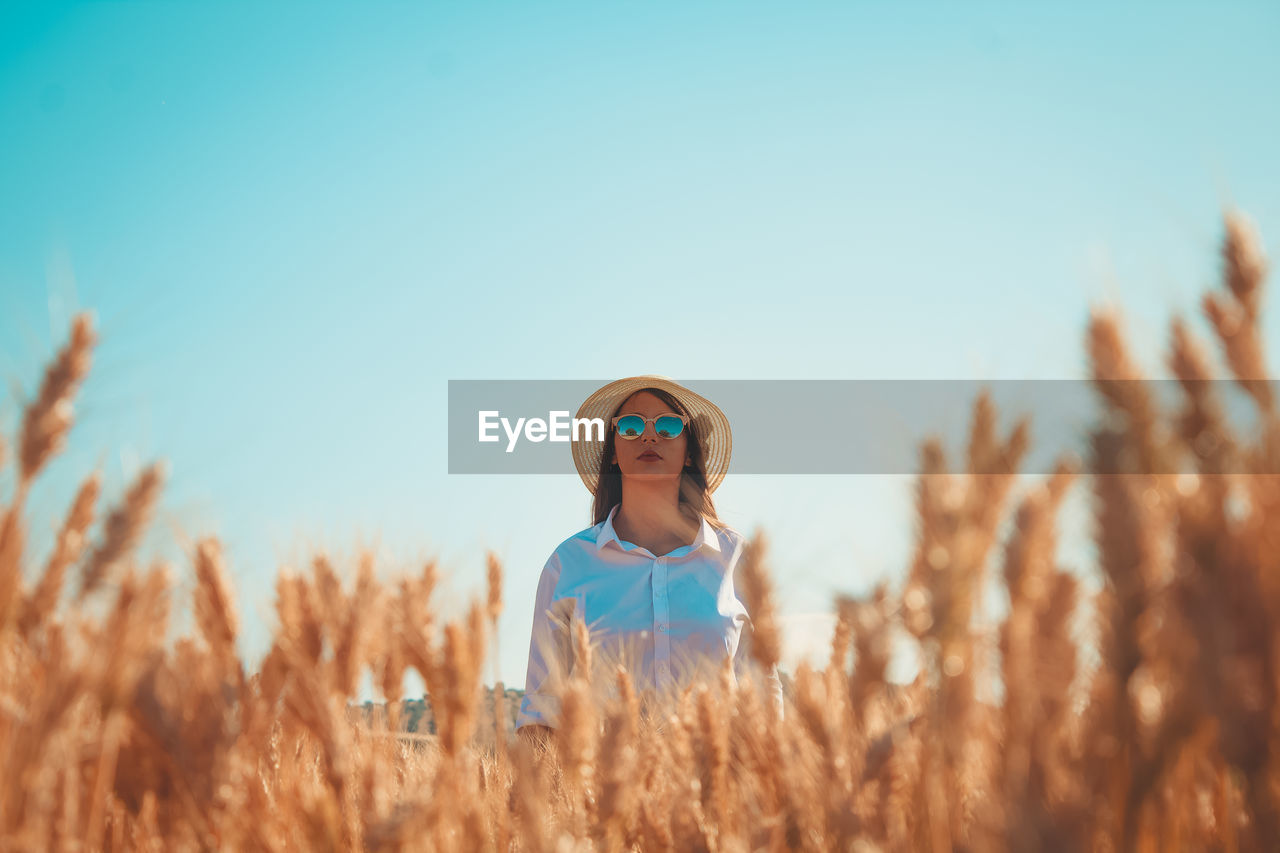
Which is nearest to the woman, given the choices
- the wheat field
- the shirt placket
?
the shirt placket

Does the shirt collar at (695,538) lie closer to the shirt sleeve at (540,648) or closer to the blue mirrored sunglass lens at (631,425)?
the shirt sleeve at (540,648)

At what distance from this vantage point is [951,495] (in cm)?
→ 110

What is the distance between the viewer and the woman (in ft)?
14.8

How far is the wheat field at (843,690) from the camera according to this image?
87 centimetres

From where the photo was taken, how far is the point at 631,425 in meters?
4.98

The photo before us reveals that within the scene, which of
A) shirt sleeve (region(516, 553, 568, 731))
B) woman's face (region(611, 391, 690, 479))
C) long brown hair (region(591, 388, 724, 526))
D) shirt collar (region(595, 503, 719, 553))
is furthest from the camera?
long brown hair (region(591, 388, 724, 526))

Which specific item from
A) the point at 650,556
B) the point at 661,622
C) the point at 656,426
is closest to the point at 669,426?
the point at 656,426

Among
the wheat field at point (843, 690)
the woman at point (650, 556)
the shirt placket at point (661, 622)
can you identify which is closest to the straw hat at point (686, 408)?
the woman at point (650, 556)

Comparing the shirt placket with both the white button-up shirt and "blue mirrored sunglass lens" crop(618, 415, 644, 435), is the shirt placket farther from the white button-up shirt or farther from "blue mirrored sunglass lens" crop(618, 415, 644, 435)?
"blue mirrored sunglass lens" crop(618, 415, 644, 435)

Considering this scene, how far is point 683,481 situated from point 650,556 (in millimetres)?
745

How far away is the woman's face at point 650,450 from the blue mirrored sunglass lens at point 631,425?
51mm

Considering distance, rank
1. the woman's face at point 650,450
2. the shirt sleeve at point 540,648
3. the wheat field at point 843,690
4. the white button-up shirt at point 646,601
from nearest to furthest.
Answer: the wheat field at point 843,690 < the shirt sleeve at point 540,648 < the white button-up shirt at point 646,601 < the woman's face at point 650,450

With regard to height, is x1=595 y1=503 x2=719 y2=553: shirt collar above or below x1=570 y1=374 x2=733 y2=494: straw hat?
below

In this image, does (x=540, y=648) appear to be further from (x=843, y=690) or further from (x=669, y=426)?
(x=843, y=690)
